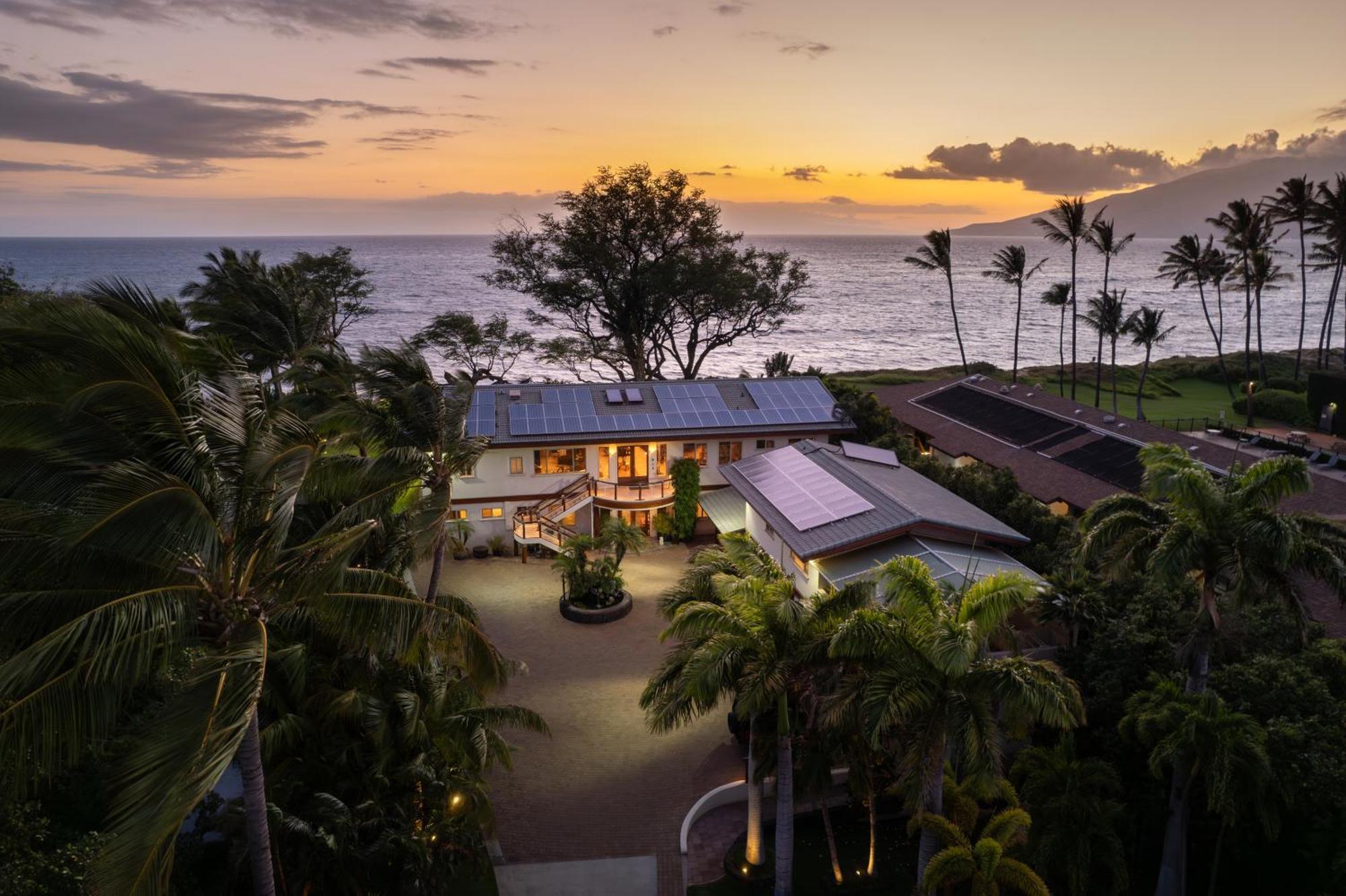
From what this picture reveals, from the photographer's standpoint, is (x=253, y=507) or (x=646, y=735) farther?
(x=646, y=735)

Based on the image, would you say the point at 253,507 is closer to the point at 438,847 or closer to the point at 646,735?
the point at 438,847

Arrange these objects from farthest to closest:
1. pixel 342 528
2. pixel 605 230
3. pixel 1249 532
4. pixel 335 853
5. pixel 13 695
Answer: pixel 605 230 → pixel 1249 532 → pixel 335 853 → pixel 342 528 → pixel 13 695

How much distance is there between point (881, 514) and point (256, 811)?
18.0m

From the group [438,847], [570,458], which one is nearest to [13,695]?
[438,847]

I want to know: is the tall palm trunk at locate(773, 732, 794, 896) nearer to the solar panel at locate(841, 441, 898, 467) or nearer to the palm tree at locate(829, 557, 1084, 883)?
the palm tree at locate(829, 557, 1084, 883)

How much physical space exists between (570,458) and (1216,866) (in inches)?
1003

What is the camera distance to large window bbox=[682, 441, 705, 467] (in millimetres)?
35344

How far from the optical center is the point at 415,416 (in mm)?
17516

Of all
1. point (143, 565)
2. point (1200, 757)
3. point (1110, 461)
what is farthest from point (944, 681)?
point (1110, 461)

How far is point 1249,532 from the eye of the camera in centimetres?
1330

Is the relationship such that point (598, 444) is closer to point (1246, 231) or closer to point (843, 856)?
point (843, 856)

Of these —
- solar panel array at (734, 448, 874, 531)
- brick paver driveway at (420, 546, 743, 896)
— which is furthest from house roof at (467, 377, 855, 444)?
brick paver driveway at (420, 546, 743, 896)

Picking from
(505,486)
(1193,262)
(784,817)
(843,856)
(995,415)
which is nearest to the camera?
(784,817)

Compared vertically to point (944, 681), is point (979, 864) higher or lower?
lower
